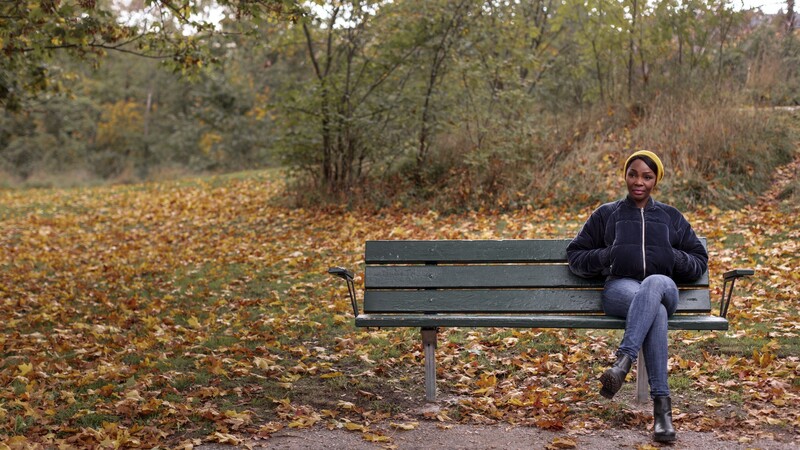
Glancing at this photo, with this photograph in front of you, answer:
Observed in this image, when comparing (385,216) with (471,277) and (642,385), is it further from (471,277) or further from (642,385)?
(642,385)

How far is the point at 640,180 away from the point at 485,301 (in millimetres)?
1217

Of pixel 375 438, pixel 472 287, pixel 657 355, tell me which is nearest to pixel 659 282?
pixel 657 355

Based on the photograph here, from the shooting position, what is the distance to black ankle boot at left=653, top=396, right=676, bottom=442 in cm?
434

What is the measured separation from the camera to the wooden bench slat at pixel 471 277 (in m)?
5.29

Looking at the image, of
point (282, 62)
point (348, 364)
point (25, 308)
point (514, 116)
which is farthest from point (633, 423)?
point (282, 62)

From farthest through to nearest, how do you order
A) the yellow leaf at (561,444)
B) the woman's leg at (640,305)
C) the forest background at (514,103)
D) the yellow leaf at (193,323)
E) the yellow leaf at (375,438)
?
the forest background at (514,103) < the yellow leaf at (193,323) < the woman's leg at (640,305) < the yellow leaf at (375,438) < the yellow leaf at (561,444)

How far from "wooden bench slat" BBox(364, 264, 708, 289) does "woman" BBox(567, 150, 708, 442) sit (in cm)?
16

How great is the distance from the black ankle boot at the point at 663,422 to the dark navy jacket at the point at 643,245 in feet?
2.67

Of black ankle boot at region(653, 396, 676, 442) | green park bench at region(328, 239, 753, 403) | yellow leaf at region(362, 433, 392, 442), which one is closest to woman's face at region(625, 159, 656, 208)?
green park bench at region(328, 239, 753, 403)

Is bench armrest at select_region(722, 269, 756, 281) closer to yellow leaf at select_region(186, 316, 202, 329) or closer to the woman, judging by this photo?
the woman

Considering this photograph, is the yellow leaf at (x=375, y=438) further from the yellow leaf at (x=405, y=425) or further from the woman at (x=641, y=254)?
the woman at (x=641, y=254)

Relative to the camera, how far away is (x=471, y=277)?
541 cm

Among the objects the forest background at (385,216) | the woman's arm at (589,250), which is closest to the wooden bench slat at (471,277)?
the woman's arm at (589,250)

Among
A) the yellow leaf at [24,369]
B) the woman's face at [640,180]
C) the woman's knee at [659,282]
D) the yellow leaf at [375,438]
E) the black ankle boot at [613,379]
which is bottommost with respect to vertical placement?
the yellow leaf at [24,369]
